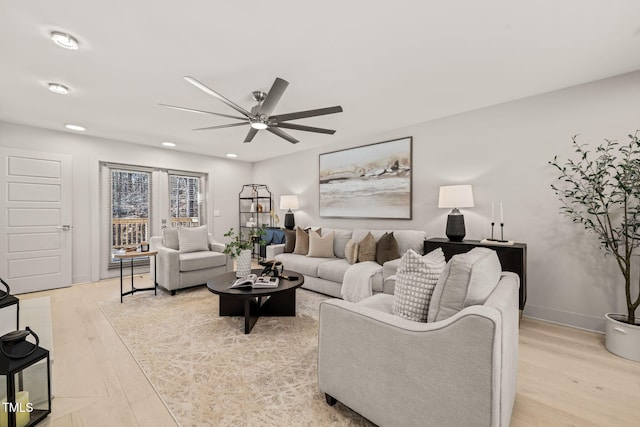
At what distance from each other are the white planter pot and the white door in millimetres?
6522

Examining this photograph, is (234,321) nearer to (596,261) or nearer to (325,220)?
(325,220)

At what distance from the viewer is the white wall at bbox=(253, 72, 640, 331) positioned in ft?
8.44

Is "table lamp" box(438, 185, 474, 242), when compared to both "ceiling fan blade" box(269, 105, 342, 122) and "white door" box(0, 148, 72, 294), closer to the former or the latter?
"ceiling fan blade" box(269, 105, 342, 122)

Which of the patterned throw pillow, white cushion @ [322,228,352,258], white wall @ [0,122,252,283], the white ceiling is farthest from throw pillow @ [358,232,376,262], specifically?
white wall @ [0,122,252,283]

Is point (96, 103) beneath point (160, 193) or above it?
above

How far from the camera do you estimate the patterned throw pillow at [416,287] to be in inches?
59.7

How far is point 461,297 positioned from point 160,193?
548 cm

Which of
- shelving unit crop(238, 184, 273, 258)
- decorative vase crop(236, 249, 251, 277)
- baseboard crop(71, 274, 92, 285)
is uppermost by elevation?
shelving unit crop(238, 184, 273, 258)

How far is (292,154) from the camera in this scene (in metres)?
5.72

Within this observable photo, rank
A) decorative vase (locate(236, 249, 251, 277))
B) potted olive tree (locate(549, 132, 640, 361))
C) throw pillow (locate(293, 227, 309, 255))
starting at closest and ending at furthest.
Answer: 1. potted olive tree (locate(549, 132, 640, 361))
2. decorative vase (locate(236, 249, 251, 277))
3. throw pillow (locate(293, 227, 309, 255))

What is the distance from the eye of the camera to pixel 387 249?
348 centimetres

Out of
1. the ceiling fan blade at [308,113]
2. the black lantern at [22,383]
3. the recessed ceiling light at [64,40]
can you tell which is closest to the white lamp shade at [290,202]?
the ceiling fan blade at [308,113]

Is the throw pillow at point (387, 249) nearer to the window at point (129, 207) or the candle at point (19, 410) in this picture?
the candle at point (19, 410)

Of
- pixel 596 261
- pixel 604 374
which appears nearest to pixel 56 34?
pixel 604 374
